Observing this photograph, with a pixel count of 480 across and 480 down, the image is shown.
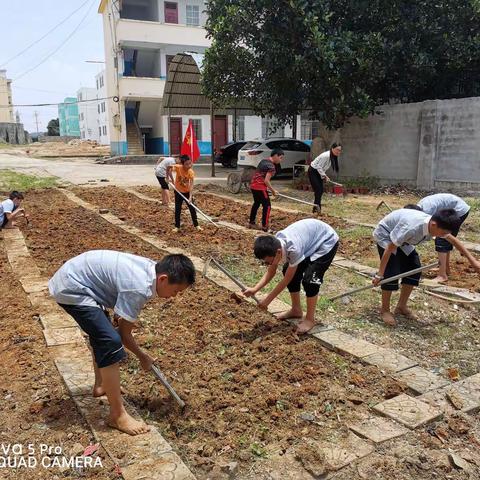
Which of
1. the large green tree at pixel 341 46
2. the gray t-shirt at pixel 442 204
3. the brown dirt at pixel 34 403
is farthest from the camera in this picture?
the large green tree at pixel 341 46

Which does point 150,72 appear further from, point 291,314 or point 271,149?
point 291,314

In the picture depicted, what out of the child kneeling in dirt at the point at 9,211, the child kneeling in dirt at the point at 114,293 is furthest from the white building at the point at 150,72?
the child kneeling in dirt at the point at 114,293

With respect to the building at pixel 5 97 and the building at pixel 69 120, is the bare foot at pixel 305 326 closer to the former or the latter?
the building at pixel 5 97

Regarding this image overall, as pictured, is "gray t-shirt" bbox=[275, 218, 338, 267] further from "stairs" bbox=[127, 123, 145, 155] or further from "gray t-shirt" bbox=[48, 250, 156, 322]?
"stairs" bbox=[127, 123, 145, 155]

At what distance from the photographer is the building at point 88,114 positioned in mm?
57312

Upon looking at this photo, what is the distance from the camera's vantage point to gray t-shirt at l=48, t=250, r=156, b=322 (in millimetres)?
2701

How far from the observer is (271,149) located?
668 inches

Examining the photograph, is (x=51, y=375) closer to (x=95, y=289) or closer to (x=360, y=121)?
(x=95, y=289)

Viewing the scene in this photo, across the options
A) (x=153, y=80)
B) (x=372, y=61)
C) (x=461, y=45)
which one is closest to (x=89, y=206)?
(x=372, y=61)

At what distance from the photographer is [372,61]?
42.3 ft

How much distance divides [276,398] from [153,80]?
87.7 ft

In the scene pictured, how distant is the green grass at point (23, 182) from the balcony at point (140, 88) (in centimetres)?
1043

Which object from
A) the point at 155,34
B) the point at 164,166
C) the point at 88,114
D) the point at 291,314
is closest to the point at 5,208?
the point at 164,166

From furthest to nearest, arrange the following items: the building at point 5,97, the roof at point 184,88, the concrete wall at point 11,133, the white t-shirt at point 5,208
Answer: the building at point 5,97
the concrete wall at point 11,133
the roof at point 184,88
the white t-shirt at point 5,208
